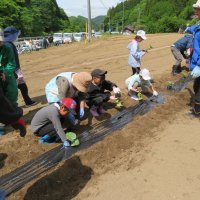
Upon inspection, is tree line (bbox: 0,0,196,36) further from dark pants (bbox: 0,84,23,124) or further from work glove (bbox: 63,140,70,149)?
dark pants (bbox: 0,84,23,124)

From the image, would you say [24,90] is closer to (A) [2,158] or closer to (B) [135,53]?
(A) [2,158]

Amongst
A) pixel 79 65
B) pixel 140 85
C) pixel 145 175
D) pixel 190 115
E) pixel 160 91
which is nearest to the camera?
pixel 145 175

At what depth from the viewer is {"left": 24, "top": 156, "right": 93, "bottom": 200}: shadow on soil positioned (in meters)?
3.27

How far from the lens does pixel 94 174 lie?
12.0 feet

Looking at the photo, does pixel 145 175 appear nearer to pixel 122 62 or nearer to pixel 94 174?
pixel 94 174

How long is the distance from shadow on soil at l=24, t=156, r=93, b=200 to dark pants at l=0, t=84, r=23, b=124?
39.0 inches

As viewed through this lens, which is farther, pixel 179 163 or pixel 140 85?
pixel 140 85

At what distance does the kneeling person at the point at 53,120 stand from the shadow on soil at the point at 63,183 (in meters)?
0.46

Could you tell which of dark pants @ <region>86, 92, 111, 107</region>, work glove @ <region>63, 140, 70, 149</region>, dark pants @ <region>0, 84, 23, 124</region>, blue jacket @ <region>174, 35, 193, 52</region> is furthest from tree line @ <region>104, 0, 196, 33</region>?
dark pants @ <region>0, 84, 23, 124</region>

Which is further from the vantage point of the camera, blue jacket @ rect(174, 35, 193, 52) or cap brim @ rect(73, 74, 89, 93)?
blue jacket @ rect(174, 35, 193, 52)

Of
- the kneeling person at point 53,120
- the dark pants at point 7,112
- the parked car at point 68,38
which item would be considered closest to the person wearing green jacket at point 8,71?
the kneeling person at point 53,120

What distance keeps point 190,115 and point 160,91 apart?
1467 millimetres

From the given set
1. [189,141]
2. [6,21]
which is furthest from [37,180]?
[6,21]

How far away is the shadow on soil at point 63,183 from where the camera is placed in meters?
3.27
